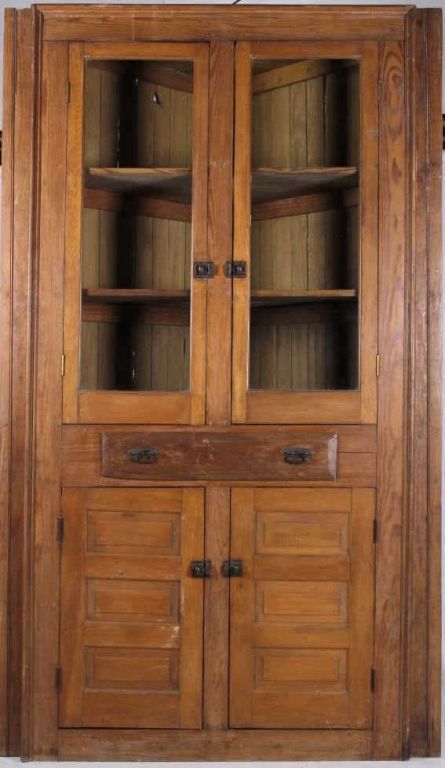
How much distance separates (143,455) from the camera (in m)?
2.30

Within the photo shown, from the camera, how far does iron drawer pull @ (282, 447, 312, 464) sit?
2301 mm

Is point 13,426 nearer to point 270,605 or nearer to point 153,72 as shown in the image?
point 270,605

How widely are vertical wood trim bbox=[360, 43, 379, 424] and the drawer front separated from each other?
0.18m

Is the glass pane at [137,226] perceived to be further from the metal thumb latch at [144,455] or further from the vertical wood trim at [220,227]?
the metal thumb latch at [144,455]

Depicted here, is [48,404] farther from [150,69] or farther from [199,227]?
[150,69]

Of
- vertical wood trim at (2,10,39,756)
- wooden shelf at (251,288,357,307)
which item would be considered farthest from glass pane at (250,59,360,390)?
vertical wood trim at (2,10,39,756)

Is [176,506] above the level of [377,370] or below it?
below

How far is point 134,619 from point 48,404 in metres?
0.65

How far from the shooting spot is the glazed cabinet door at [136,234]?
7.63ft

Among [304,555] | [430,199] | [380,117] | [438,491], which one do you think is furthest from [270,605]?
[380,117]

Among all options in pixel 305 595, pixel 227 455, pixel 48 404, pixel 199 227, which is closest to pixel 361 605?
pixel 305 595

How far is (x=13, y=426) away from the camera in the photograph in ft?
7.71

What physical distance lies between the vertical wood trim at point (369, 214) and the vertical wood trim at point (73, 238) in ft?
2.62

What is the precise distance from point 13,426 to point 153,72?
108cm
